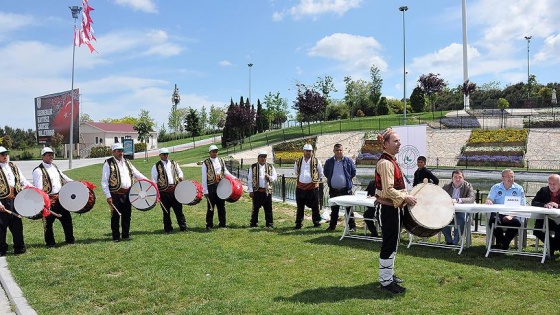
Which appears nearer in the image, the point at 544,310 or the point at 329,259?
the point at 544,310

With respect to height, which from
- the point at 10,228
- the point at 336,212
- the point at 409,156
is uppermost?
the point at 409,156

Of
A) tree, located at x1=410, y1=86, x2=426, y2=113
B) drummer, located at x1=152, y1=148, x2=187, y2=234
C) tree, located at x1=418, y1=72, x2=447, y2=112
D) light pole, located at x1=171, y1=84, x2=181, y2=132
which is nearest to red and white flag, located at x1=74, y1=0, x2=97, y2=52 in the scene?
drummer, located at x1=152, y1=148, x2=187, y2=234

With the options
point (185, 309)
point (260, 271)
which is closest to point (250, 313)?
point (185, 309)

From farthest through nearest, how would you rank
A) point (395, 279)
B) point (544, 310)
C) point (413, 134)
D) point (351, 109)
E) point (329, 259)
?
point (351, 109)
point (413, 134)
point (329, 259)
point (395, 279)
point (544, 310)

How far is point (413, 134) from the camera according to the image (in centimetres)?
1159

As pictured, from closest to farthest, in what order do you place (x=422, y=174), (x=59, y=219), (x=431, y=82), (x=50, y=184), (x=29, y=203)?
1. (x=29, y=203)
2. (x=50, y=184)
3. (x=59, y=219)
4. (x=422, y=174)
5. (x=431, y=82)

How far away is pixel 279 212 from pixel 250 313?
819cm

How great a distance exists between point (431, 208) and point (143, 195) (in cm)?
559

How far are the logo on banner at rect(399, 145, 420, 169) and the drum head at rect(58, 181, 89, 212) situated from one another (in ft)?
24.4

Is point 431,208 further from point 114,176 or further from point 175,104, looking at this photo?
point 175,104

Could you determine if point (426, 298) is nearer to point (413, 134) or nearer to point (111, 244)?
point (111, 244)

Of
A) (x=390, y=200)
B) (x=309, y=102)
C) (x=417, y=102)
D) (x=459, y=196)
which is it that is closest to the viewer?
(x=390, y=200)

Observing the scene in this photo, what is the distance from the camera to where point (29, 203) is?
8031 mm

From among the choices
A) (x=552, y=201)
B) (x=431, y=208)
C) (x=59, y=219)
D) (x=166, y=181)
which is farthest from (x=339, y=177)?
(x=59, y=219)
